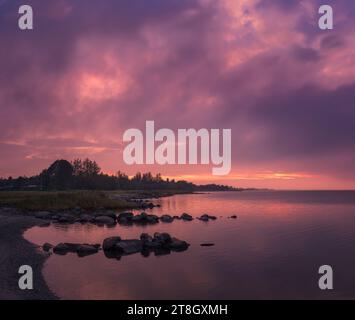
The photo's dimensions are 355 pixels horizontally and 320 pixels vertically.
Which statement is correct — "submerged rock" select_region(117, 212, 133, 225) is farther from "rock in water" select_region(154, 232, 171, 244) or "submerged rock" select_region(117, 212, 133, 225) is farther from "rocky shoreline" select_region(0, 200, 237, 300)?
"rock in water" select_region(154, 232, 171, 244)

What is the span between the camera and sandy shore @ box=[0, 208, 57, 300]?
17453 mm

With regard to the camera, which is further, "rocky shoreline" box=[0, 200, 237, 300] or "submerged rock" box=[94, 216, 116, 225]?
"submerged rock" box=[94, 216, 116, 225]

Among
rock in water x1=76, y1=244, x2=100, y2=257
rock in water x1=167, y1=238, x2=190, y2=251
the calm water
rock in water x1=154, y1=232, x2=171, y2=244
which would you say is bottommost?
the calm water

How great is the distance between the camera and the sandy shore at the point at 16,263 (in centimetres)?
1745

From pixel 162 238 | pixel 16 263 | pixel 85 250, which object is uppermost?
pixel 162 238

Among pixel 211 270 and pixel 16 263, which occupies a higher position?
pixel 16 263

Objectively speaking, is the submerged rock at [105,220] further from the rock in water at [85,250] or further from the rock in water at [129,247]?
the rock in water at [85,250]

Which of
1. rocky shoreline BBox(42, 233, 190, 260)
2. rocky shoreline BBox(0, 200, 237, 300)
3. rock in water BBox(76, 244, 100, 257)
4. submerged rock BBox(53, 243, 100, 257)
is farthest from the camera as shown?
rocky shoreline BBox(42, 233, 190, 260)

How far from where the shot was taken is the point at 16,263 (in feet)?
77.9

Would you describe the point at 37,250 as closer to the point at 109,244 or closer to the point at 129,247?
the point at 109,244

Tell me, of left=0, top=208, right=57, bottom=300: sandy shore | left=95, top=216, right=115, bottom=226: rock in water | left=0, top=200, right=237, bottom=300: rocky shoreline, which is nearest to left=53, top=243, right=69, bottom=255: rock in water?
left=0, top=200, right=237, bottom=300: rocky shoreline

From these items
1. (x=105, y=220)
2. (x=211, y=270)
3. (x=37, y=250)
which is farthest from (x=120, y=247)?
(x=105, y=220)

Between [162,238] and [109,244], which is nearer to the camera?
[109,244]
